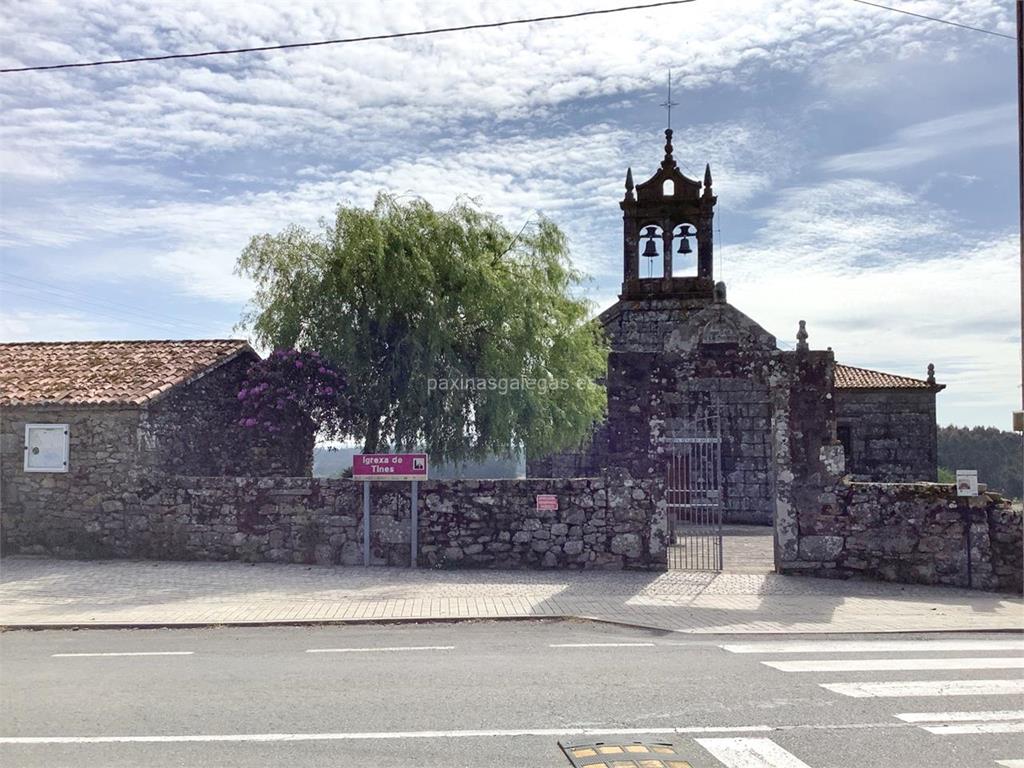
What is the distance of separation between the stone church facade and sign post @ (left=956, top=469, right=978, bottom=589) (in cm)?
172

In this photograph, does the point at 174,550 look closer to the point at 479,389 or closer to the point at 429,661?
the point at 479,389

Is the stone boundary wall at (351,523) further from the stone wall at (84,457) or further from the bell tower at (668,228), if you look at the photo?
the bell tower at (668,228)

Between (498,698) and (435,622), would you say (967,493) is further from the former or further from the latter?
(498,698)

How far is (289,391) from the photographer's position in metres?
16.2

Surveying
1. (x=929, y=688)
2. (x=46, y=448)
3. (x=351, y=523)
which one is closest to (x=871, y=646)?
(x=929, y=688)

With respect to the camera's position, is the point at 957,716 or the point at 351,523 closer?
→ the point at 957,716

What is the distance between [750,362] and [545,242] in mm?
6903

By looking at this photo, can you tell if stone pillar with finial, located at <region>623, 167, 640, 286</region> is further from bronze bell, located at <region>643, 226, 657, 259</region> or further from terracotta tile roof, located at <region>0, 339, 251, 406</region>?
terracotta tile roof, located at <region>0, 339, 251, 406</region>

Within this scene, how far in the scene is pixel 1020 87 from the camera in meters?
10.3

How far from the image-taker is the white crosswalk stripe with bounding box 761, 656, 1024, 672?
7230 millimetres

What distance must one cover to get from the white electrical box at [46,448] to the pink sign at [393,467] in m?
5.59

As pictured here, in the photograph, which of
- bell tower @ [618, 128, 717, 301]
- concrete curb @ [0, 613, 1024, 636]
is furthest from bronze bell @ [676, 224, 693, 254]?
concrete curb @ [0, 613, 1024, 636]

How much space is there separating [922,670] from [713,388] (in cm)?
1564

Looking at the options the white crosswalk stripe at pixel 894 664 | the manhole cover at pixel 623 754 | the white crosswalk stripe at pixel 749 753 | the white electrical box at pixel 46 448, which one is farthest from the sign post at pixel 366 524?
the white crosswalk stripe at pixel 749 753
